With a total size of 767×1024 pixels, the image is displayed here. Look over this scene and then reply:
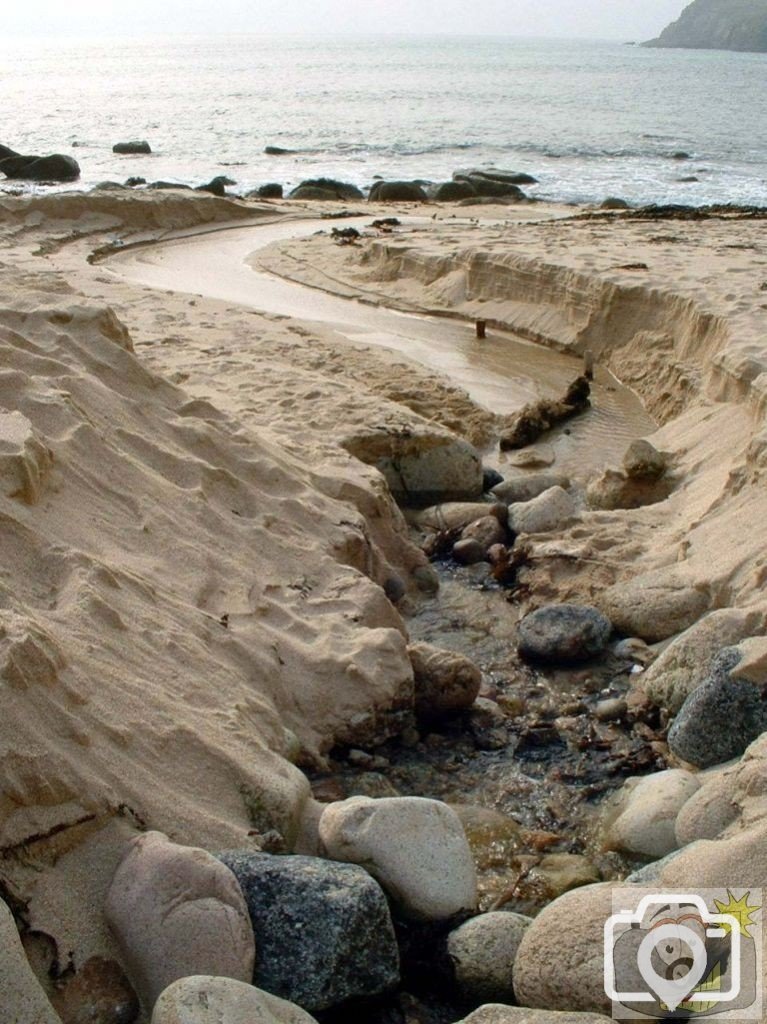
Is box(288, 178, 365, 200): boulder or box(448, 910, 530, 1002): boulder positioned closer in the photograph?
box(448, 910, 530, 1002): boulder

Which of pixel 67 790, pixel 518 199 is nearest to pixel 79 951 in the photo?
pixel 67 790

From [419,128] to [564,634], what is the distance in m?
35.7

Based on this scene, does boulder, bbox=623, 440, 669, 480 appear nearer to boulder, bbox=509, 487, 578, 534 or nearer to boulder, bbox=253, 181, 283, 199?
boulder, bbox=509, 487, 578, 534

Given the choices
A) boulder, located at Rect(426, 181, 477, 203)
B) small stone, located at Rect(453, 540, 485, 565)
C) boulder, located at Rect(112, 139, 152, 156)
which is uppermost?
boulder, located at Rect(112, 139, 152, 156)

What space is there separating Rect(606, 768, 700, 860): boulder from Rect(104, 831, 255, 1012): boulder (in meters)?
1.47

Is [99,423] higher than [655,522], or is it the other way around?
[99,423]

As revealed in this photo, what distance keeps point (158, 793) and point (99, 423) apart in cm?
229

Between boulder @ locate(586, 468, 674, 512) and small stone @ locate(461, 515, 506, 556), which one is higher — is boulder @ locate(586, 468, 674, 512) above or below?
above

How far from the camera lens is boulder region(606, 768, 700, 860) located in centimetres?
347

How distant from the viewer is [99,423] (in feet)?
15.9

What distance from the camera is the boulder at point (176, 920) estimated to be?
8.39 feet

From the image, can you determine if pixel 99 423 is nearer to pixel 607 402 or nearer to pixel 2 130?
pixel 607 402

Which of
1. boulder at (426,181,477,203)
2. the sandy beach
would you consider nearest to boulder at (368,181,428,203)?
boulder at (426,181,477,203)

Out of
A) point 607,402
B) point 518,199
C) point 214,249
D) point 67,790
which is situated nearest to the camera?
point 67,790
